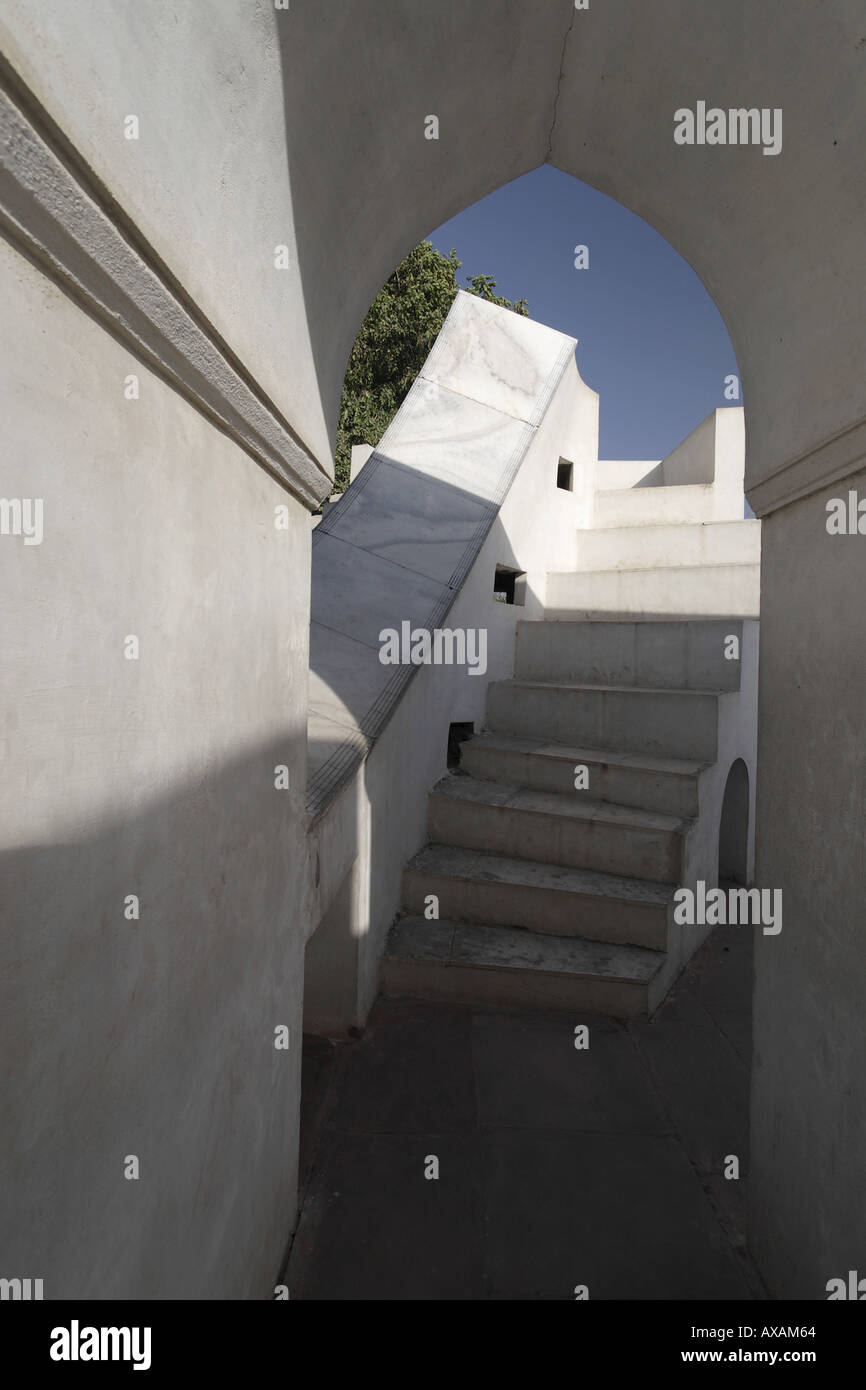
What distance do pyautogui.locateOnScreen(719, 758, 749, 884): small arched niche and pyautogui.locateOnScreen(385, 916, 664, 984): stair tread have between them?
9.40 feet

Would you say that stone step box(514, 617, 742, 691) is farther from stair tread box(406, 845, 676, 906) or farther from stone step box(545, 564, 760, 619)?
stair tread box(406, 845, 676, 906)

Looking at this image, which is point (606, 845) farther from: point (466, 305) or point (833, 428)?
point (466, 305)

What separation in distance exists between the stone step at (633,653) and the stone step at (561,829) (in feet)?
6.30

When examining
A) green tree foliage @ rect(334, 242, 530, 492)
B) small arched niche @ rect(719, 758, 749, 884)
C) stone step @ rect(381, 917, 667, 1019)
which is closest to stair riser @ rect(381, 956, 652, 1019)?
stone step @ rect(381, 917, 667, 1019)

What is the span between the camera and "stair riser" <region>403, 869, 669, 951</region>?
203 inches

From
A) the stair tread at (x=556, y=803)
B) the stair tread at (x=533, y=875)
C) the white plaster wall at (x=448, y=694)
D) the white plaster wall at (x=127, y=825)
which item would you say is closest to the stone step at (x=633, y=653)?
the white plaster wall at (x=448, y=694)

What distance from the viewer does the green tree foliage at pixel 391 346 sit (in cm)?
1448

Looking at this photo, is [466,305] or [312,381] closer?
[312,381]

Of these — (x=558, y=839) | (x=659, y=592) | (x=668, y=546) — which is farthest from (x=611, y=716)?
(x=668, y=546)

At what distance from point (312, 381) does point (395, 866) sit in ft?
12.3

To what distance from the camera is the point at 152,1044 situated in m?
1.49

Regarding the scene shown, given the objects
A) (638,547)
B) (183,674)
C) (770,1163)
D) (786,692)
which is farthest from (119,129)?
(638,547)

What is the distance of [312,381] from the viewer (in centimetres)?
257

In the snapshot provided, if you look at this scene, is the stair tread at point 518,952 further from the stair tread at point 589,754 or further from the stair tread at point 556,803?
the stair tread at point 589,754
